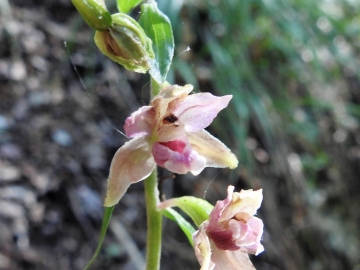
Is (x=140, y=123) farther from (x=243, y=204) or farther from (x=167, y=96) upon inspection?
(x=243, y=204)

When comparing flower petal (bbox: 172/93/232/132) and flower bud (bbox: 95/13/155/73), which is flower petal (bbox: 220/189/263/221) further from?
flower bud (bbox: 95/13/155/73)

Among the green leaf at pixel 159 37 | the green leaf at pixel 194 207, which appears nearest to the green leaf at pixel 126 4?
the green leaf at pixel 159 37

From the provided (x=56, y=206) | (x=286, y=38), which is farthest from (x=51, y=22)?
(x=286, y=38)

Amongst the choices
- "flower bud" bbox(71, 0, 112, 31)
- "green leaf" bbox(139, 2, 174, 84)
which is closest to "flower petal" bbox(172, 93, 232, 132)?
"green leaf" bbox(139, 2, 174, 84)

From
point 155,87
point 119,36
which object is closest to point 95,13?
point 119,36

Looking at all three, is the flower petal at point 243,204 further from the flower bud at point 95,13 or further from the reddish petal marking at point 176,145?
the flower bud at point 95,13

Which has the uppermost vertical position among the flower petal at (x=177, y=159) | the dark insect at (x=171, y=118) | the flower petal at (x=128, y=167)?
the dark insect at (x=171, y=118)
